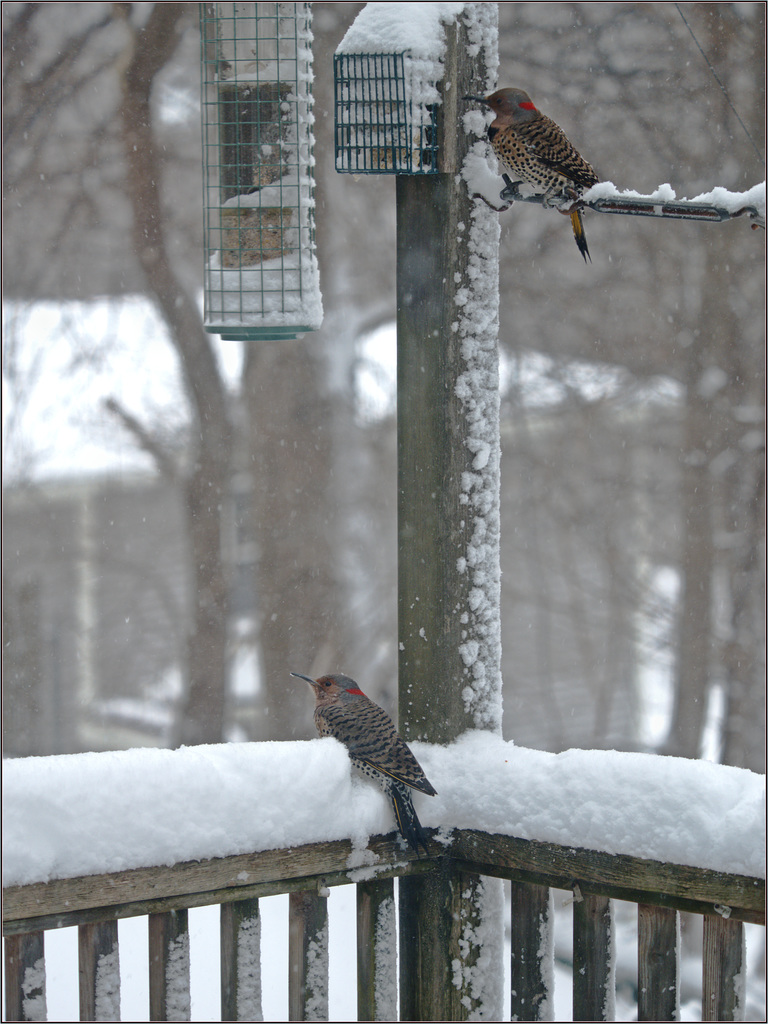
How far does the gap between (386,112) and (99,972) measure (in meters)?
1.74

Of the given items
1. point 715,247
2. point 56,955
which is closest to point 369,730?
point 56,955

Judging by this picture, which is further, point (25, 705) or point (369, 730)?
point (25, 705)

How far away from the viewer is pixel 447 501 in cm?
203

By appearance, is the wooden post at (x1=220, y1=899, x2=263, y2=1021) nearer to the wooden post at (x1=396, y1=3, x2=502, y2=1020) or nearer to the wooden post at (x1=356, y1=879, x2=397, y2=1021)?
the wooden post at (x1=356, y1=879, x2=397, y2=1021)

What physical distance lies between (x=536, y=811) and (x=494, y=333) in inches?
39.3

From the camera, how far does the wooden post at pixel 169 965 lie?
1.65 metres

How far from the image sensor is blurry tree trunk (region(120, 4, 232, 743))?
22.8 ft

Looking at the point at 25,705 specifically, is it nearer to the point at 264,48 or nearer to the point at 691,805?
the point at 264,48

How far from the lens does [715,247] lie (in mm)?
7133

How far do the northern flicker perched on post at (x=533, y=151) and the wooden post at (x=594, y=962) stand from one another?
1.46 m

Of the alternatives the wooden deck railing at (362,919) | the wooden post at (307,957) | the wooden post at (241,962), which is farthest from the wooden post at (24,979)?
the wooden post at (307,957)

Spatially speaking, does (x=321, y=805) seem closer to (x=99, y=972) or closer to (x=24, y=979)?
(x=99, y=972)

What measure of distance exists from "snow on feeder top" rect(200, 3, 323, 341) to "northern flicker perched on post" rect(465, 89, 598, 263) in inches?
24.1

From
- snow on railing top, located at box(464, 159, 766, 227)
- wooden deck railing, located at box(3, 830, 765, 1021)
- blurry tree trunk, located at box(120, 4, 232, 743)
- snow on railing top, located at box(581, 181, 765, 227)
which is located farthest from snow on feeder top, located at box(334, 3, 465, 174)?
blurry tree trunk, located at box(120, 4, 232, 743)
